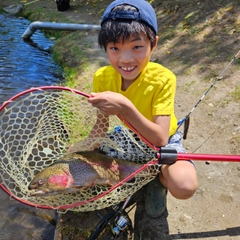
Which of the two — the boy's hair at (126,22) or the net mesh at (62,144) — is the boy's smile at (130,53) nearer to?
the boy's hair at (126,22)

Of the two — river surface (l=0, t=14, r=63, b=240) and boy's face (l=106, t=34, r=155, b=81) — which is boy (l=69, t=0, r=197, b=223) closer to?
boy's face (l=106, t=34, r=155, b=81)

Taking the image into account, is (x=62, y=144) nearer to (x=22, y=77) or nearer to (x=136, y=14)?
(x=136, y=14)

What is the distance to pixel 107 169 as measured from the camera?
2.53 metres

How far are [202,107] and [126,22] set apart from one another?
2.50 meters

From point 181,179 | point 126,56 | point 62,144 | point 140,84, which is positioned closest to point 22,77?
point 62,144

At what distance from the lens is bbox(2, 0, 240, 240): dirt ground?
2705mm

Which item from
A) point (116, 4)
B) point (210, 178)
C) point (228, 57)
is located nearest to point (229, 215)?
point (210, 178)

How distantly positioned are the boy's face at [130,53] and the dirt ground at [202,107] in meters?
1.37

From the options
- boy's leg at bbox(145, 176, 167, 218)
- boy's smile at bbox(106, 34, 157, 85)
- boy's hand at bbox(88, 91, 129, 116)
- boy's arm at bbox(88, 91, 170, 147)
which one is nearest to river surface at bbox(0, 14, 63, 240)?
boy's leg at bbox(145, 176, 167, 218)

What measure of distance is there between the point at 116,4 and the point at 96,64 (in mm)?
4401

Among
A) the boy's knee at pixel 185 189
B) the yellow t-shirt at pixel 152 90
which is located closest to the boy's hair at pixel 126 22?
the yellow t-shirt at pixel 152 90

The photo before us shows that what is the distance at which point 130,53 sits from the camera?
225 centimetres

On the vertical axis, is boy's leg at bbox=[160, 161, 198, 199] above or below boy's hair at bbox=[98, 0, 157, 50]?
below

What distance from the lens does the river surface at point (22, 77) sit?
293 cm
